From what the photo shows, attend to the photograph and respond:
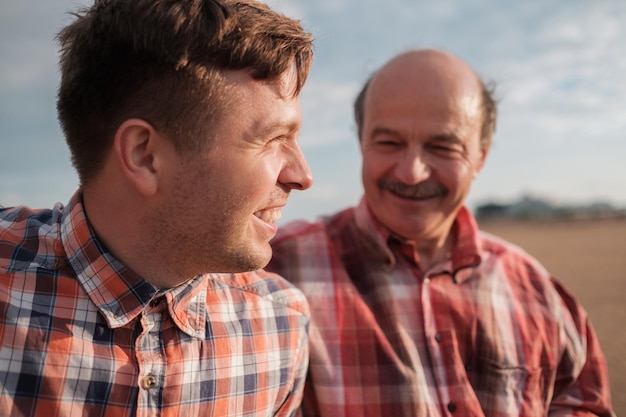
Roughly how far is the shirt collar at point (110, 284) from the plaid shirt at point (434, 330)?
3.06 ft

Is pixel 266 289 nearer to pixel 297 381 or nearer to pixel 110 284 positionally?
pixel 297 381

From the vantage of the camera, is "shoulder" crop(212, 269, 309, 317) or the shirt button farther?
"shoulder" crop(212, 269, 309, 317)

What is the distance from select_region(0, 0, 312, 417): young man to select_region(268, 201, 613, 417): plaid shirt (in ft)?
2.81

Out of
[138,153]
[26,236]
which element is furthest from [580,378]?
[26,236]

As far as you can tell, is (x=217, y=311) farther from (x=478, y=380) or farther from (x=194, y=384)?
(x=478, y=380)

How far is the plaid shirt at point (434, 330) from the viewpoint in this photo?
2834 mm

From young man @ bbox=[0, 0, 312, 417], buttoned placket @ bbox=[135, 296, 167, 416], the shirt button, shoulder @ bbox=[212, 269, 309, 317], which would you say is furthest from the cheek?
the shirt button

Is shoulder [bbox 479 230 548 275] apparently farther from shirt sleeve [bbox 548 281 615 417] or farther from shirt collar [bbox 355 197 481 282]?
shirt sleeve [bbox 548 281 615 417]

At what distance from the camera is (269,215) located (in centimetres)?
220

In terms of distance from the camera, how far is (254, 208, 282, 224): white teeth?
2168 mm

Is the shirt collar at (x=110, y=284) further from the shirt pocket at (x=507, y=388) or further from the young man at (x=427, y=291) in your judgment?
the shirt pocket at (x=507, y=388)

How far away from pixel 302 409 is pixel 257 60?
170 cm

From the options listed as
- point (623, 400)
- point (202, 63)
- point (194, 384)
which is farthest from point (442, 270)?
point (623, 400)

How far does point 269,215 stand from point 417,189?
134 cm
